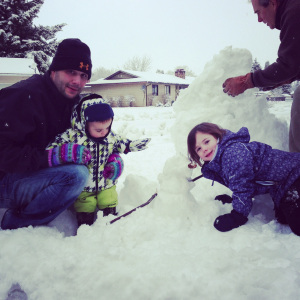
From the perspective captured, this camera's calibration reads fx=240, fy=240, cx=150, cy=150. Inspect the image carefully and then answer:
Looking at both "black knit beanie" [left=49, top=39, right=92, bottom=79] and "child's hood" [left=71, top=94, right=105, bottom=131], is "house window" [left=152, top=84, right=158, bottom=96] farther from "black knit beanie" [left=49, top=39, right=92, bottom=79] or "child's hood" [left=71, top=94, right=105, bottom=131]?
"child's hood" [left=71, top=94, right=105, bottom=131]

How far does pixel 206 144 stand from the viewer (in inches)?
70.1

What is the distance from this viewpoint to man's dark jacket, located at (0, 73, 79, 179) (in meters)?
1.51

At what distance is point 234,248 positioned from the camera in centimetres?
137

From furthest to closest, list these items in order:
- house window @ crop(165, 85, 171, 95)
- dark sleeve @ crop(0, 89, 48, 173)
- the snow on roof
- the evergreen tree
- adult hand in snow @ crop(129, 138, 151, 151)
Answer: house window @ crop(165, 85, 171, 95) → the evergreen tree → the snow on roof → adult hand in snow @ crop(129, 138, 151, 151) → dark sleeve @ crop(0, 89, 48, 173)

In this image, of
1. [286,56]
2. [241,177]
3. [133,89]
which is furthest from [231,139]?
[133,89]

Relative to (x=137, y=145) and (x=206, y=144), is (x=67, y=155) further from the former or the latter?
Result: (x=206, y=144)

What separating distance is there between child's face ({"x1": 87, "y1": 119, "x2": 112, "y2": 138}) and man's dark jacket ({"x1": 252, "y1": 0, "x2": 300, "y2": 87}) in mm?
1240

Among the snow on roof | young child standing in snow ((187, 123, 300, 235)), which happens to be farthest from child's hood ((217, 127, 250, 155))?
the snow on roof

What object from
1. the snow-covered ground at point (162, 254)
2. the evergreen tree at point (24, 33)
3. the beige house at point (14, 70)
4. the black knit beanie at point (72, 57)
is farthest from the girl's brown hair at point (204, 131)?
the evergreen tree at point (24, 33)

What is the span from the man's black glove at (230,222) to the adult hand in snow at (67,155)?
1022 mm

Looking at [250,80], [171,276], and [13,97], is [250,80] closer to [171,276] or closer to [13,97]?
[171,276]

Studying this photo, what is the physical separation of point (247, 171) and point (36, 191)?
4.76 feet

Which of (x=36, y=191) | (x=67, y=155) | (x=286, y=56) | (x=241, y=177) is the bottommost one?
(x=36, y=191)

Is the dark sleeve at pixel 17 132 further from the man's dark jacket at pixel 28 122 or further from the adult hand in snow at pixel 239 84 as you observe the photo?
the adult hand in snow at pixel 239 84
